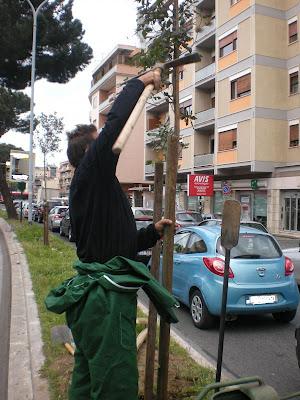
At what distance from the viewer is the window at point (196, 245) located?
762 centimetres

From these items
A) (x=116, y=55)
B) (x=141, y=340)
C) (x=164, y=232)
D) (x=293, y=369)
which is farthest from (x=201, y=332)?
(x=116, y=55)

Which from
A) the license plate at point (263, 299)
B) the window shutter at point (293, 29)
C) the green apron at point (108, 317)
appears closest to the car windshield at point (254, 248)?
the license plate at point (263, 299)

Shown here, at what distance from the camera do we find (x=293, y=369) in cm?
548

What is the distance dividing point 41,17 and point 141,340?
76.8ft

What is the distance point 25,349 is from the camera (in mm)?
5477

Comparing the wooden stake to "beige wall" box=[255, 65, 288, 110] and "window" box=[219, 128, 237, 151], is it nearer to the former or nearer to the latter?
"beige wall" box=[255, 65, 288, 110]

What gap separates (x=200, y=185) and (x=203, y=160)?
13.7 ft

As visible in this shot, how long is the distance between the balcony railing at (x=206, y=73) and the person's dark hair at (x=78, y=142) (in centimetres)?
3329

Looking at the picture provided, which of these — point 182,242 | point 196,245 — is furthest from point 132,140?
point 196,245

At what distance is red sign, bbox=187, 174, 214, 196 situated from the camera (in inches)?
1266

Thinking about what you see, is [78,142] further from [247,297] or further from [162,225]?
[247,297]

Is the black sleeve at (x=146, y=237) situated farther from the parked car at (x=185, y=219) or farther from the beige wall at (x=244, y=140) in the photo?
the beige wall at (x=244, y=140)

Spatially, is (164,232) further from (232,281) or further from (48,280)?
(48,280)

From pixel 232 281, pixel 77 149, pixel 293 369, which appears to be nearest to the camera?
pixel 77 149
